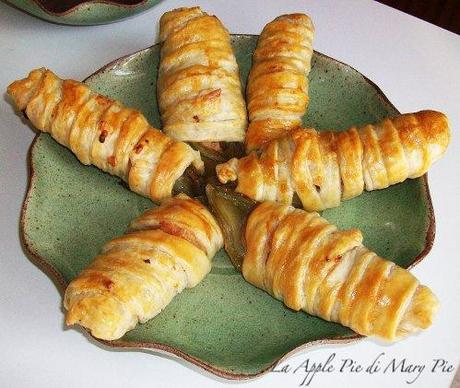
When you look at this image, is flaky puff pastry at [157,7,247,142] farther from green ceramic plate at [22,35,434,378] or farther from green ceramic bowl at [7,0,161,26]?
green ceramic bowl at [7,0,161,26]

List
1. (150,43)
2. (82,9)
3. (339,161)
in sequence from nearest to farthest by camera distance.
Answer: (339,161), (82,9), (150,43)

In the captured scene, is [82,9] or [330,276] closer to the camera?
[330,276]

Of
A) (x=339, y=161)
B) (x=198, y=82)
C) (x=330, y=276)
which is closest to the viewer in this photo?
(x=330, y=276)

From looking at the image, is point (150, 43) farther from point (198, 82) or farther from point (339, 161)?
point (339, 161)

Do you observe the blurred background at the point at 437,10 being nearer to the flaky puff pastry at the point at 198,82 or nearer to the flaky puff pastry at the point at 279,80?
the flaky puff pastry at the point at 279,80

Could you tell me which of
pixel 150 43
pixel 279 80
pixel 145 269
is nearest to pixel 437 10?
pixel 150 43

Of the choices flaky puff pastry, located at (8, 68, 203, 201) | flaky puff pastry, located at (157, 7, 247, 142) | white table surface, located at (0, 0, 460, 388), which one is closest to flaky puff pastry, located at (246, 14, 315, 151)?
flaky puff pastry, located at (157, 7, 247, 142)

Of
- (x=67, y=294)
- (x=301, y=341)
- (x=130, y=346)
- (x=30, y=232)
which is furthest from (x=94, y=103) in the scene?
(x=301, y=341)

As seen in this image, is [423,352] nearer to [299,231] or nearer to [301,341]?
[301,341]
